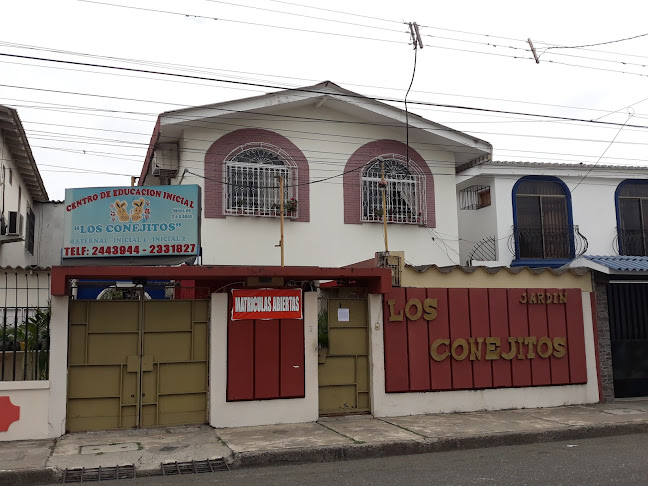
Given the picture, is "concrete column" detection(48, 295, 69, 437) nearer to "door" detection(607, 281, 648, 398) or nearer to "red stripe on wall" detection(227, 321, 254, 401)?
"red stripe on wall" detection(227, 321, 254, 401)

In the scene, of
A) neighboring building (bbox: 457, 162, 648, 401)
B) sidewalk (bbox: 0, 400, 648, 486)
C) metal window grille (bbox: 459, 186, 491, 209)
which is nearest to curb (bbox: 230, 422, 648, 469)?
sidewalk (bbox: 0, 400, 648, 486)

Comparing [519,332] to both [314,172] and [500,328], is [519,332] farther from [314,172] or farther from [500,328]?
[314,172]

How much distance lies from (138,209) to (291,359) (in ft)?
11.4

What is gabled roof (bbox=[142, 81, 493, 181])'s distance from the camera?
14820 millimetres

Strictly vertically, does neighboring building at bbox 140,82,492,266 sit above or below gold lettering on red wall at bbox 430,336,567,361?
above

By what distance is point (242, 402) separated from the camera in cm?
Answer: 1035

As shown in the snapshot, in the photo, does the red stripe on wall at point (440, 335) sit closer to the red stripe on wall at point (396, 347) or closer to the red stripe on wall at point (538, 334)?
the red stripe on wall at point (396, 347)

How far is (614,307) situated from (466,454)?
6087 millimetres

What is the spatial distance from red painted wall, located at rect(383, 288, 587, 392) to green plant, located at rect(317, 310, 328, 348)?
1077 millimetres

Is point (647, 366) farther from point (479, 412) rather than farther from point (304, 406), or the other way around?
point (304, 406)

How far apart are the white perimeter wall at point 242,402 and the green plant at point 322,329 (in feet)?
1.66

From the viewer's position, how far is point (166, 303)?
34.1 ft

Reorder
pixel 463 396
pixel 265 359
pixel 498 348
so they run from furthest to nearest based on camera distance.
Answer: pixel 498 348 < pixel 463 396 < pixel 265 359

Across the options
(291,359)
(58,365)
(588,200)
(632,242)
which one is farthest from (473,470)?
(632,242)
